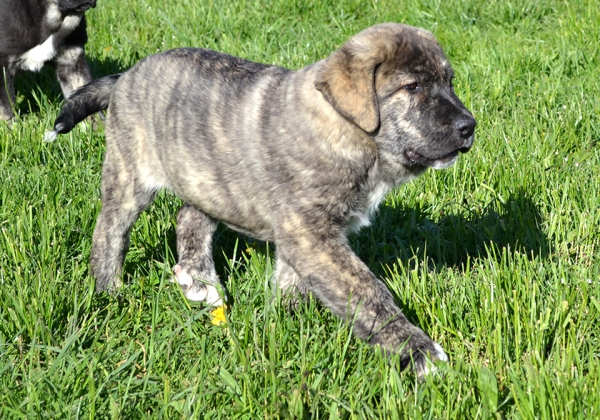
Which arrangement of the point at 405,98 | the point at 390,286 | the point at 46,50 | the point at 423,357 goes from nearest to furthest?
the point at 423,357 < the point at 405,98 < the point at 390,286 < the point at 46,50

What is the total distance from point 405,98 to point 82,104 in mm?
1623

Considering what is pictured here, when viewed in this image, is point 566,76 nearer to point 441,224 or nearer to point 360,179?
point 441,224

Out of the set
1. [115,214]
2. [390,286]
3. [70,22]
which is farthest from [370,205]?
[70,22]

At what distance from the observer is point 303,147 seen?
126 inches

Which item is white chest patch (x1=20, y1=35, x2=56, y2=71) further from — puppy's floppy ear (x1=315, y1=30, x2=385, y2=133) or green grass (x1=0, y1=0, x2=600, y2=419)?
puppy's floppy ear (x1=315, y1=30, x2=385, y2=133)

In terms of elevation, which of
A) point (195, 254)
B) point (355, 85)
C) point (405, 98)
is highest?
point (355, 85)

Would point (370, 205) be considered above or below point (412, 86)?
below

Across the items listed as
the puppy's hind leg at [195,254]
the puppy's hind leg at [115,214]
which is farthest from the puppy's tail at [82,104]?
the puppy's hind leg at [195,254]

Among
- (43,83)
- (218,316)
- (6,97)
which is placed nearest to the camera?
(218,316)

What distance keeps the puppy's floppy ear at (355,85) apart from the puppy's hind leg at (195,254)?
1182 mm

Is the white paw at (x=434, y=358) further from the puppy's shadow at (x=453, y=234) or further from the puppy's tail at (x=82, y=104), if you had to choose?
the puppy's tail at (x=82, y=104)

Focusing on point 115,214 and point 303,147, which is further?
point 115,214

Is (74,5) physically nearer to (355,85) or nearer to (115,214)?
(115,214)

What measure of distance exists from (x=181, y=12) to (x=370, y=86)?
172 inches
